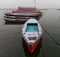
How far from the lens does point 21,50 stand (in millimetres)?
25312

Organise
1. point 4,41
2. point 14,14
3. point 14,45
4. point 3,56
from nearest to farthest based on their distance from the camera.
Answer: point 3,56 → point 14,45 → point 4,41 → point 14,14

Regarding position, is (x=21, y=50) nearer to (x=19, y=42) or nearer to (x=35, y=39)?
(x=35, y=39)

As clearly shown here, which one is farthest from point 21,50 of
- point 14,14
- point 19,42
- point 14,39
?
point 14,14

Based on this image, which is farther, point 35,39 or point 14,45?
point 14,45

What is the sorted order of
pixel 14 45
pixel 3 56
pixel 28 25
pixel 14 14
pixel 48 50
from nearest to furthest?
pixel 3 56 < pixel 48 50 < pixel 14 45 < pixel 28 25 < pixel 14 14

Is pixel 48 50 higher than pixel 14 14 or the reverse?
the reverse

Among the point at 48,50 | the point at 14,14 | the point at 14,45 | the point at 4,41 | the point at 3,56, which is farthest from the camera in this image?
the point at 14,14

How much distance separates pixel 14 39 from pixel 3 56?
8.69 meters

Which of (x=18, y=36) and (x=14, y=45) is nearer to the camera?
(x=14, y=45)

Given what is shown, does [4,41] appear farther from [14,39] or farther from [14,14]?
[14,14]

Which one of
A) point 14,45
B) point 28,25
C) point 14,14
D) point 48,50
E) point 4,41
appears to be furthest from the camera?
point 14,14

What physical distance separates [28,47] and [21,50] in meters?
1.78

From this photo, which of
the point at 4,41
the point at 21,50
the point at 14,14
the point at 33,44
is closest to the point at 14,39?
the point at 4,41

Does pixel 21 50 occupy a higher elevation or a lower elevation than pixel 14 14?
lower
